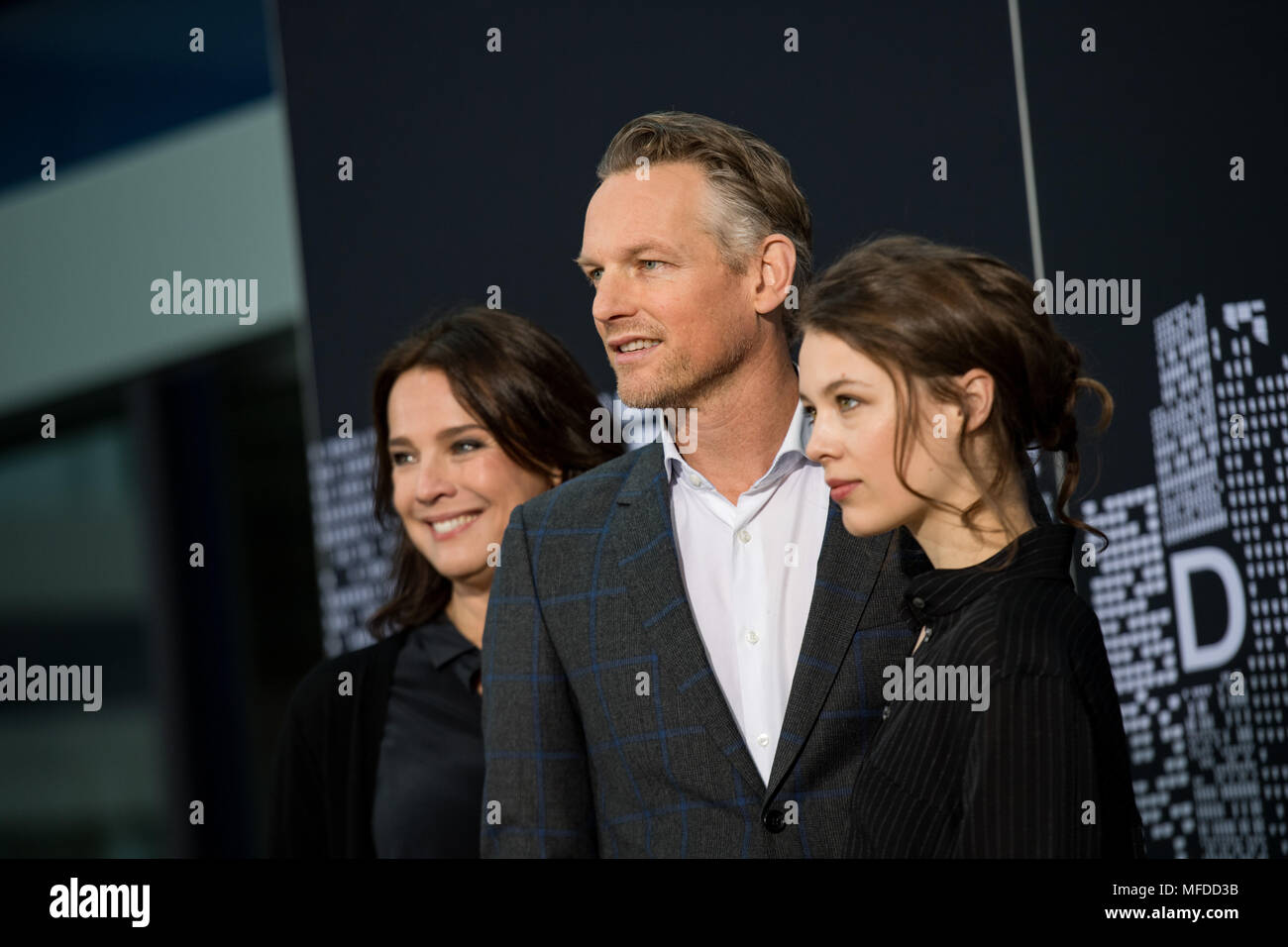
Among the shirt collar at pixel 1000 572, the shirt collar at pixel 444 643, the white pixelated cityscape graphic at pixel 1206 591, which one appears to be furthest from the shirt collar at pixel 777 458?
the white pixelated cityscape graphic at pixel 1206 591

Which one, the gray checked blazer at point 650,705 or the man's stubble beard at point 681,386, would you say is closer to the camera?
the gray checked blazer at point 650,705

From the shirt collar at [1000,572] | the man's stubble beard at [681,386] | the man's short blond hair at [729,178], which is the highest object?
the man's short blond hair at [729,178]

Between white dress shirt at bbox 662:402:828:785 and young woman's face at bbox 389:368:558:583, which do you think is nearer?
white dress shirt at bbox 662:402:828:785

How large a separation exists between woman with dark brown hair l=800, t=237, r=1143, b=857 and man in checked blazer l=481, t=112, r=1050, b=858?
0.12 m

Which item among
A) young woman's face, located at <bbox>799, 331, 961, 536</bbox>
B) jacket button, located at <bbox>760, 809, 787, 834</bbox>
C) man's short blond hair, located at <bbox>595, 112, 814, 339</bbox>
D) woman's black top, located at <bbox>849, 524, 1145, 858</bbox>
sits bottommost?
jacket button, located at <bbox>760, 809, 787, 834</bbox>

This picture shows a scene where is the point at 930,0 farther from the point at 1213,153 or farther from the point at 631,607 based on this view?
the point at 631,607

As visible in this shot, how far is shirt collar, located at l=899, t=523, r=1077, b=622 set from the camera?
2004 millimetres

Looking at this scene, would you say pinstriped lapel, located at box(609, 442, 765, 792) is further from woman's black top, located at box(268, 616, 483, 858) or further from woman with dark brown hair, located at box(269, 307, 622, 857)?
woman's black top, located at box(268, 616, 483, 858)

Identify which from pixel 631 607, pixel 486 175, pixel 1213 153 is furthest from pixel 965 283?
pixel 486 175

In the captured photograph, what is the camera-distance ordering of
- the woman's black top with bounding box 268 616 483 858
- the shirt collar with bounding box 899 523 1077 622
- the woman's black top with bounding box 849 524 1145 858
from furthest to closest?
the woman's black top with bounding box 268 616 483 858
the shirt collar with bounding box 899 523 1077 622
the woman's black top with bounding box 849 524 1145 858

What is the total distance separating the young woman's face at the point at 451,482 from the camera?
282 centimetres

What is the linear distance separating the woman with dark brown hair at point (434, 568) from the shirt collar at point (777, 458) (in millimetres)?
459

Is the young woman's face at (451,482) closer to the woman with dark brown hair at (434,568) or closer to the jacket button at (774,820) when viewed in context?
the woman with dark brown hair at (434,568)

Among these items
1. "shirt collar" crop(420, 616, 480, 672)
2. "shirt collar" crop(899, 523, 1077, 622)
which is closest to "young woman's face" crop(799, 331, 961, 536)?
"shirt collar" crop(899, 523, 1077, 622)
